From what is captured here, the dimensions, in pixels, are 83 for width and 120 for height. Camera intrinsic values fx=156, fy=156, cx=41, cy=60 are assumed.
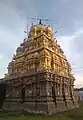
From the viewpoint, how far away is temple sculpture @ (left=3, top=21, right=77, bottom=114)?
27.0 m

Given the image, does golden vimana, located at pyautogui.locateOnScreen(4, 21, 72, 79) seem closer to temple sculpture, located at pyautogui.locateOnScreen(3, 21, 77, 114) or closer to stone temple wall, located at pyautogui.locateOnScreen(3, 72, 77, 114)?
temple sculpture, located at pyautogui.locateOnScreen(3, 21, 77, 114)

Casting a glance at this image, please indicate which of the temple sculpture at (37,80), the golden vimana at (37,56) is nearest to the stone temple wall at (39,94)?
the temple sculpture at (37,80)

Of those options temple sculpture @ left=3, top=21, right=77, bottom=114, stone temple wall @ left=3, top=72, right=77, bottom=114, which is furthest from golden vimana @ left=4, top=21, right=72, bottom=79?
stone temple wall @ left=3, top=72, right=77, bottom=114

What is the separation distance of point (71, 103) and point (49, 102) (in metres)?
9.87

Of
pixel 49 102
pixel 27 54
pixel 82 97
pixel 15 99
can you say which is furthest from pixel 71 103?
pixel 82 97

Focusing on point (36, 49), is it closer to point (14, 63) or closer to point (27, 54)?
point (27, 54)

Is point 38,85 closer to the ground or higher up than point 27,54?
closer to the ground

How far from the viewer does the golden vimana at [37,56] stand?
101 ft

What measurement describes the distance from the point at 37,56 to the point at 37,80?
558cm

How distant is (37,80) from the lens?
91.9 ft

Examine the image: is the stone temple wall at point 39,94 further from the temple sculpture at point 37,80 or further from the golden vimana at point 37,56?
the golden vimana at point 37,56

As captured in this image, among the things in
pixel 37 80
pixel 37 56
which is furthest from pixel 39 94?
pixel 37 56

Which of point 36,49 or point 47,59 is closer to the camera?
point 47,59

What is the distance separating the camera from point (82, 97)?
233ft
